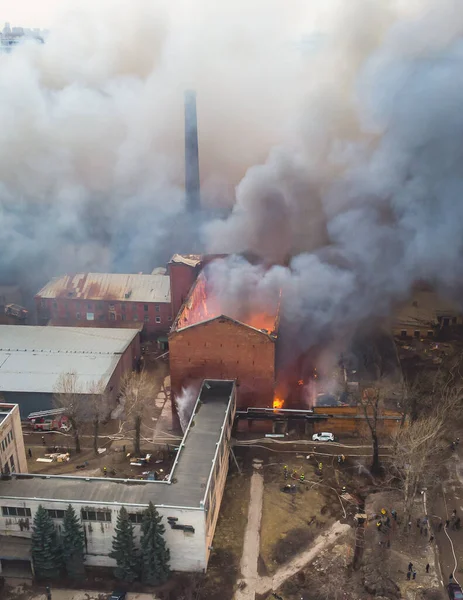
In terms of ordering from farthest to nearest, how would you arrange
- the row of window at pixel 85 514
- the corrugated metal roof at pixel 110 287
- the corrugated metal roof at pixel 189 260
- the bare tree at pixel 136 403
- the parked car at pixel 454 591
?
1. the corrugated metal roof at pixel 110 287
2. the corrugated metal roof at pixel 189 260
3. the bare tree at pixel 136 403
4. the row of window at pixel 85 514
5. the parked car at pixel 454 591

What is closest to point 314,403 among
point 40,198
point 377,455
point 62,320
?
point 377,455

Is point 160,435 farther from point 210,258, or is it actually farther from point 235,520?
point 210,258

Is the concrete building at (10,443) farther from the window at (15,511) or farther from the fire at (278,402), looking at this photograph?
the fire at (278,402)

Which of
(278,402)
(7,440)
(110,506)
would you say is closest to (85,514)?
(110,506)

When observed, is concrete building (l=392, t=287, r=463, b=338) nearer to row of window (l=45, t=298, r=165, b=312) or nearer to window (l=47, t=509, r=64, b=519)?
row of window (l=45, t=298, r=165, b=312)

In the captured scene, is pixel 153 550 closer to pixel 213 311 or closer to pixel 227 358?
pixel 227 358

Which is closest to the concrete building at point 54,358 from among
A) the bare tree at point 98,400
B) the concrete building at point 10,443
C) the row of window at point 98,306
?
the bare tree at point 98,400
